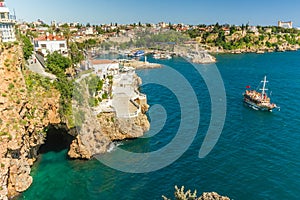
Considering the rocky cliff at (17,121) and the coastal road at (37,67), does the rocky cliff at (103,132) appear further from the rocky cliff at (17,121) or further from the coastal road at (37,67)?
the coastal road at (37,67)

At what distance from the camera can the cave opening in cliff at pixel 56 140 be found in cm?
3666

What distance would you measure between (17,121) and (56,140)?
12712 millimetres

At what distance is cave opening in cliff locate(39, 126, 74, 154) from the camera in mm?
36656

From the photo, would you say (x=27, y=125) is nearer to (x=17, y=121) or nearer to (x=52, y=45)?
(x=17, y=121)

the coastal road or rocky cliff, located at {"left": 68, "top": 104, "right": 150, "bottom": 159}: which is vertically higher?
the coastal road

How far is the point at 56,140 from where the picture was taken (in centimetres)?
3894

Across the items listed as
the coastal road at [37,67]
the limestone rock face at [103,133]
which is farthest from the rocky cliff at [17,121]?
the coastal road at [37,67]

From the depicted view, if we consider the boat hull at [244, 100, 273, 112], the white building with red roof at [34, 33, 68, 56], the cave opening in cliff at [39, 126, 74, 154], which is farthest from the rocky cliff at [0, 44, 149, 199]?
the boat hull at [244, 100, 273, 112]

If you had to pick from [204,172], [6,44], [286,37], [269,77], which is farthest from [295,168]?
[286,37]

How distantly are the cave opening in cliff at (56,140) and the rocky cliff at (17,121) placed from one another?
394 cm

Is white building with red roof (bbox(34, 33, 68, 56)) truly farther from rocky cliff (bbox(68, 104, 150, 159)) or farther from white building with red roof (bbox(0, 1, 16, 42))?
rocky cliff (bbox(68, 104, 150, 159))

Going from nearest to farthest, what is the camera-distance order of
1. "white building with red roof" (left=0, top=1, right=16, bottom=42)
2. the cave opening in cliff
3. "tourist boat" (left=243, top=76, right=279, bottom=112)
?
"white building with red roof" (left=0, top=1, right=16, bottom=42), the cave opening in cliff, "tourist boat" (left=243, top=76, right=279, bottom=112)

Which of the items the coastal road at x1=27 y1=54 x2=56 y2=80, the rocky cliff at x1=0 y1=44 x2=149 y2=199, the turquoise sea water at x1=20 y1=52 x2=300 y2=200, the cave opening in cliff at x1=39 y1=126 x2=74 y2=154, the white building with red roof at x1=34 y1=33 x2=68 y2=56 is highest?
the white building with red roof at x1=34 y1=33 x2=68 y2=56

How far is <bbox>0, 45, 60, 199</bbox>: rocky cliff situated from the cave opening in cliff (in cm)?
394
